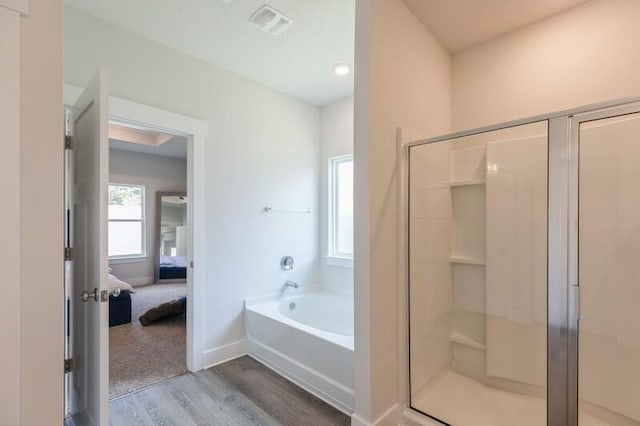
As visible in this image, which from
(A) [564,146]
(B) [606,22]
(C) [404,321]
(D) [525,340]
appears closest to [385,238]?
(C) [404,321]

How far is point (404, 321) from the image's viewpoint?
5.76ft

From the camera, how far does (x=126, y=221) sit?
5.62 metres

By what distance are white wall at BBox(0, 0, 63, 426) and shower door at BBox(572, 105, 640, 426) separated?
7.49ft

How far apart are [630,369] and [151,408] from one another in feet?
9.21

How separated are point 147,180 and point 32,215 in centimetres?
540

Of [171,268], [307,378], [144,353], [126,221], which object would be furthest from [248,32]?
[171,268]

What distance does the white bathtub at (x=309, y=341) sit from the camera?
203 centimetres

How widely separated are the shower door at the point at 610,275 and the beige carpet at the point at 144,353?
Result: 2790 mm

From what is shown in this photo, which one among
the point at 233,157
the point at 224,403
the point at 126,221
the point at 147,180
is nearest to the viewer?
the point at 224,403

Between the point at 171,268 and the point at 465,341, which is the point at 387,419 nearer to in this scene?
the point at 465,341

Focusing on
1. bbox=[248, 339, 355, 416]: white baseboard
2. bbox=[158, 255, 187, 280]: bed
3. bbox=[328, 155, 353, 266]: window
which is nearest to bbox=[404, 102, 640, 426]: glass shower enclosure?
bbox=[248, 339, 355, 416]: white baseboard

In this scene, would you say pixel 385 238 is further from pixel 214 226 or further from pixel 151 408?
pixel 151 408

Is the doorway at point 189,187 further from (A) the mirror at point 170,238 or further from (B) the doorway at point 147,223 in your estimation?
(A) the mirror at point 170,238

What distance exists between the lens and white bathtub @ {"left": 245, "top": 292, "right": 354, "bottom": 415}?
80.0 inches
